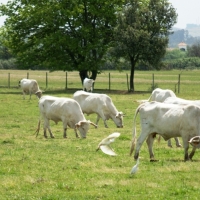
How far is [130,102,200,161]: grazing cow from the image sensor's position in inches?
525

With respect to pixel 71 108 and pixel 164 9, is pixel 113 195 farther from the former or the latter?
pixel 164 9

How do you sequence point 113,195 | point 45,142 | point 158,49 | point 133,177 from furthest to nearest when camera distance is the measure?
point 158,49 < point 45,142 < point 133,177 < point 113,195

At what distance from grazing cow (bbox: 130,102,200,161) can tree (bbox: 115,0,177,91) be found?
31.5m

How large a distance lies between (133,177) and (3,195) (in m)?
2.59

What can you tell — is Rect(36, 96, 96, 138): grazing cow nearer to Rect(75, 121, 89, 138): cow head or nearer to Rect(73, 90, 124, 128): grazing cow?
Rect(75, 121, 89, 138): cow head

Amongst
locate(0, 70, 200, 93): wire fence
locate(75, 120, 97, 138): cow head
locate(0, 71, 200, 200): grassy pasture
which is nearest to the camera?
locate(0, 71, 200, 200): grassy pasture

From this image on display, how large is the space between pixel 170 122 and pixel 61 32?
35279 mm

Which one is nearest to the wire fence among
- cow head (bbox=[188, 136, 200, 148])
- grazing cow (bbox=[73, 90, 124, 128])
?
grazing cow (bbox=[73, 90, 124, 128])

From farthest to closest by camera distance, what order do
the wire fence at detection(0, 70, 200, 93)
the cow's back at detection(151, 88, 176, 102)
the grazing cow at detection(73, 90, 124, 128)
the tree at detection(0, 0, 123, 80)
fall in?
the wire fence at detection(0, 70, 200, 93)
the tree at detection(0, 0, 123, 80)
the grazing cow at detection(73, 90, 124, 128)
the cow's back at detection(151, 88, 176, 102)

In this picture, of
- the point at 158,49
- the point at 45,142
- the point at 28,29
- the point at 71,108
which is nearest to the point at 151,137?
the point at 45,142

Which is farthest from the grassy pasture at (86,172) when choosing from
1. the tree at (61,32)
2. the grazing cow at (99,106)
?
the tree at (61,32)

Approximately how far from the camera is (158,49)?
Result: 4553 centimetres

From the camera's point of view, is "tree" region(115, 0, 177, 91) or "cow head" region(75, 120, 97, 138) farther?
"tree" region(115, 0, 177, 91)

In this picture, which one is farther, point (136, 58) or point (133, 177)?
point (136, 58)
